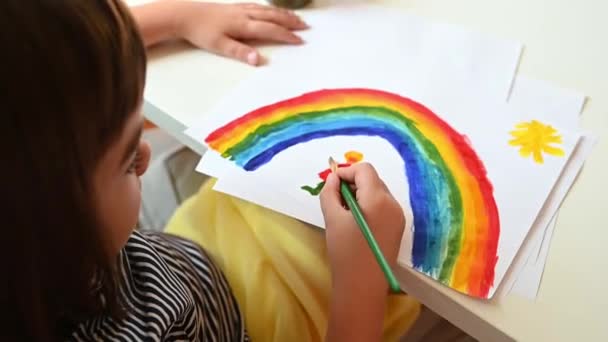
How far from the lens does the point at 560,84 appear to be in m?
0.69

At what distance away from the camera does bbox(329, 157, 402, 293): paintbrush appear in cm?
51

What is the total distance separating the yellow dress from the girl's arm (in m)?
0.18

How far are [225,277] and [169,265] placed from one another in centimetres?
7

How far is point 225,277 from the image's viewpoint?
0.67 metres

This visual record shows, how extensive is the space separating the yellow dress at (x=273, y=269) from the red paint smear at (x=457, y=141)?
0.07 m

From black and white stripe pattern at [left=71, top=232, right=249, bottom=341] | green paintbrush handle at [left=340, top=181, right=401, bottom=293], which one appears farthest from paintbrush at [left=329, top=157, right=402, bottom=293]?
black and white stripe pattern at [left=71, top=232, right=249, bottom=341]

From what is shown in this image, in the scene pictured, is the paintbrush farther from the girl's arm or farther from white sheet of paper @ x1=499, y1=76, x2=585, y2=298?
the girl's arm

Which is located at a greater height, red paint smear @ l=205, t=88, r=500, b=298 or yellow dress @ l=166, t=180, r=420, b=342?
red paint smear @ l=205, t=88, r=500, b=298

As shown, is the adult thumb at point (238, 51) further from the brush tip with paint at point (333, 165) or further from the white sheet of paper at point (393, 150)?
the brush tip with paint at point (333, 165)

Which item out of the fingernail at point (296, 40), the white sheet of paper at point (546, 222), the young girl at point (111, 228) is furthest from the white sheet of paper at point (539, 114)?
the fingernail at point (296, 40)

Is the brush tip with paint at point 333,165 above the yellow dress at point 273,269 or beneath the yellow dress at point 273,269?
above

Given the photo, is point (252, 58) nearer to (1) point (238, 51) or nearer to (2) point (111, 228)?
(1) point (238, 51)

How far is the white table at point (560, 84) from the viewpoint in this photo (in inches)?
19.7

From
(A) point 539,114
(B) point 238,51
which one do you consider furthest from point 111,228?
(A) point 539,114
